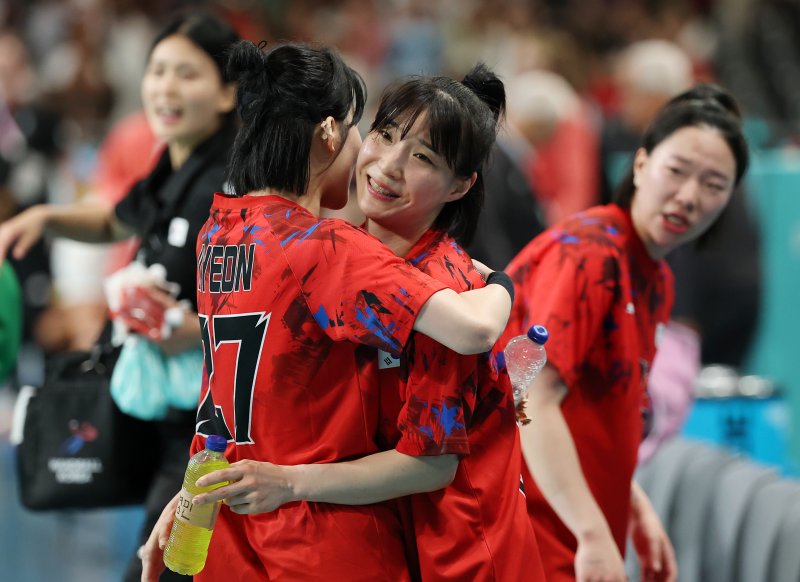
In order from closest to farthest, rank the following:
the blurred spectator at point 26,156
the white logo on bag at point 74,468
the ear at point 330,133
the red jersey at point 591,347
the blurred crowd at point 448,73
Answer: the ear at point 330,133 → the red jersey at point 591,347 → the white logo on bag at point 74,468 → the blurred crowd at point 448,73 → the blurred spectator at point 26,156

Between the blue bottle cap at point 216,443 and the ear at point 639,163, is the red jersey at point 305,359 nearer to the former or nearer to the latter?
the blue bottle cap at point 216,443

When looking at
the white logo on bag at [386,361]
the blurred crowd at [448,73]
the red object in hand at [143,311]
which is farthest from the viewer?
the blurred crowd at [448,73]

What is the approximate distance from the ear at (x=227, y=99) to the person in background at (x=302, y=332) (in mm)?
1182

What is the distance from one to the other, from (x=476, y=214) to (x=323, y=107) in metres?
0.41

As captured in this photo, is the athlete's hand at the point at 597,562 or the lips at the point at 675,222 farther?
the lips at the point at 675,222

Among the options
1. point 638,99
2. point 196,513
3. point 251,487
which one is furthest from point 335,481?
point 638,99

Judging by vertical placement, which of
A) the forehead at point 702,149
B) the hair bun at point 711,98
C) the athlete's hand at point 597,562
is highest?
the hair bun at point 711,98

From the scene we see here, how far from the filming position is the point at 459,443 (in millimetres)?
2299

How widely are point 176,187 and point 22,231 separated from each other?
1.47ft

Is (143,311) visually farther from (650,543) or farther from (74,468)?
(650,543)

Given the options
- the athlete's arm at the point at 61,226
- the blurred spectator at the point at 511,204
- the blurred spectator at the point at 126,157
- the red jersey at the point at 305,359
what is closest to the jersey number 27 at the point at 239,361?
the red jersey at the point at 305,359

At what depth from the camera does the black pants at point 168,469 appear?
3348mm

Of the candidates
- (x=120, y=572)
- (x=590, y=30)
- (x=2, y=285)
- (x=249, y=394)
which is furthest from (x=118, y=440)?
(x=590, y=30)

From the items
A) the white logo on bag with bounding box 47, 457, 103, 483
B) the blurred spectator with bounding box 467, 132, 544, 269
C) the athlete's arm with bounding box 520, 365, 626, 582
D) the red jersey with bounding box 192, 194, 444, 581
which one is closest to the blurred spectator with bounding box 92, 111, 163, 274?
the blurred spectator with bounding box 467, 132, 544, 269
